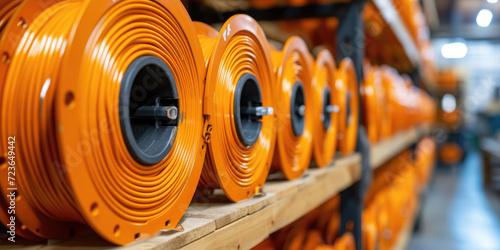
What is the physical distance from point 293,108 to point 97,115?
805 mm

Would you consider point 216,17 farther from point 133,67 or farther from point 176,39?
point 133,67

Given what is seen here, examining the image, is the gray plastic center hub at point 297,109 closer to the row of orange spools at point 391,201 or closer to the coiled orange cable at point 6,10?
the coiled orange cable at point 6,10

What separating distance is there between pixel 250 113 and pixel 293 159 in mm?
358

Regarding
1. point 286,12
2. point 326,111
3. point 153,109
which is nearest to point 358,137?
point 326,111

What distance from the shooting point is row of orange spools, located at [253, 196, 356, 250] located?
1.62 m

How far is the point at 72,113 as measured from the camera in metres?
0.54

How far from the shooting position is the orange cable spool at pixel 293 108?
125 cm

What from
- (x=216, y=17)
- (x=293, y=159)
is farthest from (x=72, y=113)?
(x=216, y=17)

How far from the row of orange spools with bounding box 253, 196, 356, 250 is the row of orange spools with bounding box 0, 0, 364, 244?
23.1 inches

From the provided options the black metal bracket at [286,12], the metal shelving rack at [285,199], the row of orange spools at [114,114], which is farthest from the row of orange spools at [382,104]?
the row of orange spools at [114,114]

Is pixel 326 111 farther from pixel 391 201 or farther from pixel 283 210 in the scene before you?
pixel 391 201

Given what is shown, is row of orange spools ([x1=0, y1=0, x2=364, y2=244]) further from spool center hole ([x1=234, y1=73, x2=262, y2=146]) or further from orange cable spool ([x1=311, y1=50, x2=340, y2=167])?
orange cable spool ([x1=311, y1=50, x2=340, y2=167])

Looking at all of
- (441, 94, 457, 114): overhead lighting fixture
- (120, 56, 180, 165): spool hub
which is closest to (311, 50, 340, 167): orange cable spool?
(120, 56, 180, 165): spool hub

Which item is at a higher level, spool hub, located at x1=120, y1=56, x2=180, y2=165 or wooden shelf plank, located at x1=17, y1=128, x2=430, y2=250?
spool hub, located at x1=120, y1=56, x2=180, y2=165
